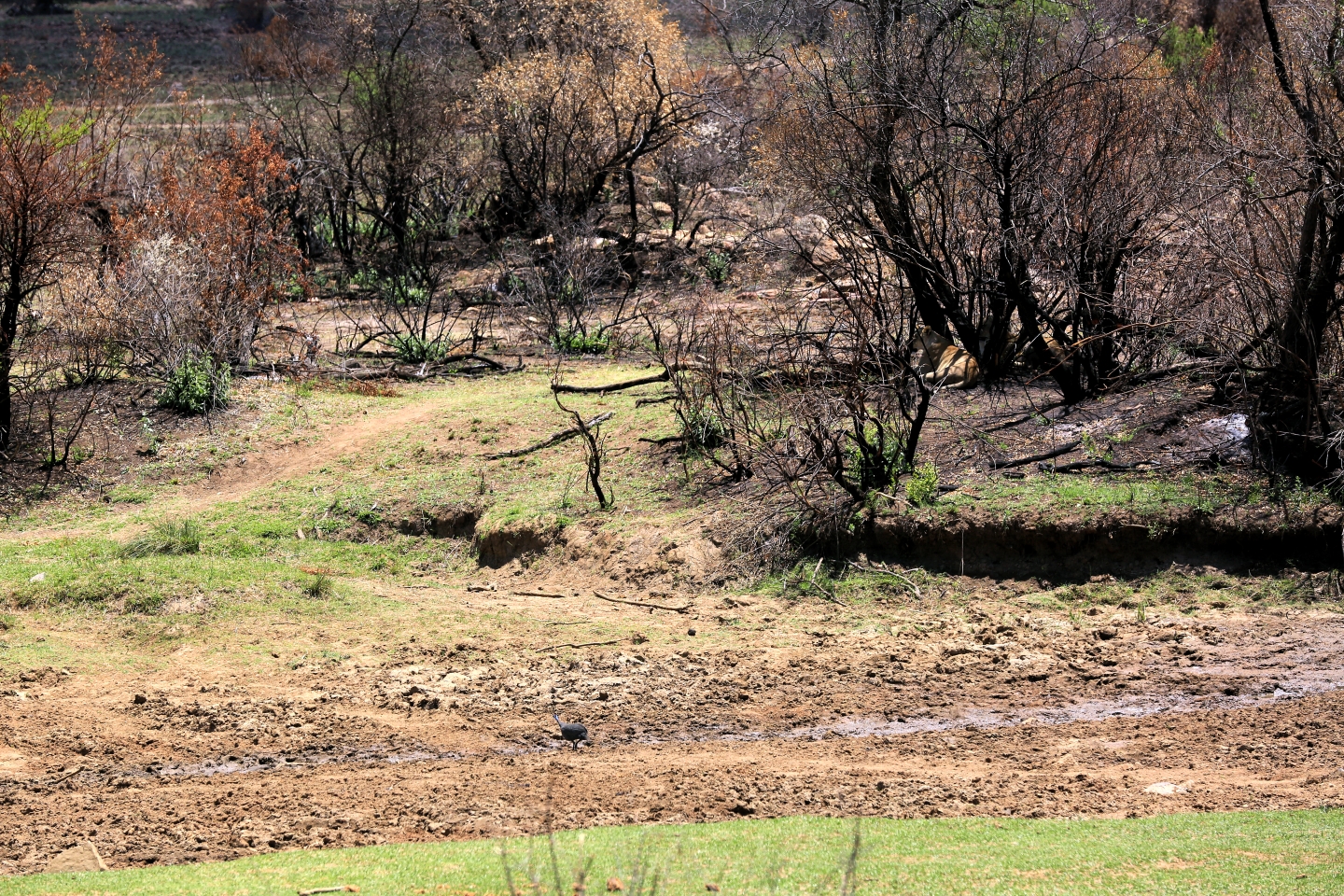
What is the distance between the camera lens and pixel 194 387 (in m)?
14.2

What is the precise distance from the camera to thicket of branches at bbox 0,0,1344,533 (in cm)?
1034

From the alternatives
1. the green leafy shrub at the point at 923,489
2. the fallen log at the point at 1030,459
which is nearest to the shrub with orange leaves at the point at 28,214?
the green leafy shrub at the point at 923,489

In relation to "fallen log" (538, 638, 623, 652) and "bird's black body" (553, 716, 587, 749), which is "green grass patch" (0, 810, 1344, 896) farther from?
"fallen log" (538, 638, 623, 652)

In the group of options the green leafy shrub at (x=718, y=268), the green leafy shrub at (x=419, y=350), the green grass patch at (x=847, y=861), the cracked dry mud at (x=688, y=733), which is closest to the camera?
the green grass patch at (x=847, y=861)

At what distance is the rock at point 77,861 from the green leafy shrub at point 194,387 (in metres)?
8.72

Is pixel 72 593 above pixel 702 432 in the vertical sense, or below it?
below

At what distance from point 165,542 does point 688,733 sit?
5490mm

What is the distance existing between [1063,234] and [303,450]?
7.98 meters

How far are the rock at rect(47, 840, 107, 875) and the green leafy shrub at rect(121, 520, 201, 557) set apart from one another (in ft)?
16.3

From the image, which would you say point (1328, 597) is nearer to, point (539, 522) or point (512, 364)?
point (539, 522)

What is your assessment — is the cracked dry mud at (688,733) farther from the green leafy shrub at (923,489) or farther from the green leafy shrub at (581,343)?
the green leafy shrub at (581,343)

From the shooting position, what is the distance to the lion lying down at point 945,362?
12.9m

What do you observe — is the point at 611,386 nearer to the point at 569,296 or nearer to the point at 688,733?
the point at 569,296

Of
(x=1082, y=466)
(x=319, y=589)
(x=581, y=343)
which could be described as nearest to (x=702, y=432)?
(x=1082, y=466)
